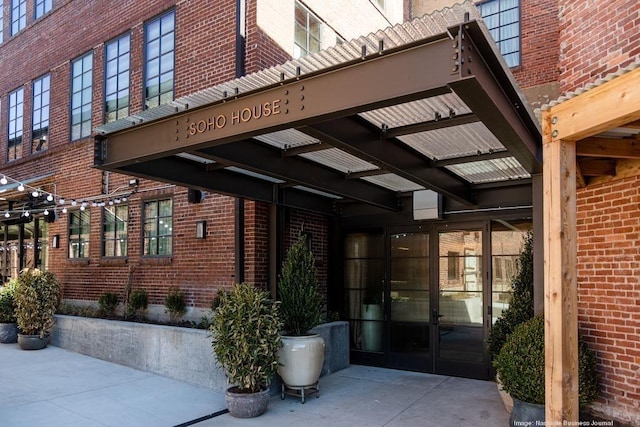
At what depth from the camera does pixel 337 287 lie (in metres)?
8.80

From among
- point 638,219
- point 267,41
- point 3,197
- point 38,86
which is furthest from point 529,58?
point 3,197

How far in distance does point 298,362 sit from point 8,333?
24.2 feet

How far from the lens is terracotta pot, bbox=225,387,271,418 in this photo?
559cm

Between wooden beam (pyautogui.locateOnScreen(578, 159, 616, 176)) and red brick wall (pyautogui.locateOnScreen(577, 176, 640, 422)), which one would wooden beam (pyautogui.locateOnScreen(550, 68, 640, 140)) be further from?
red brick wall (pyautogui.locateOnScreen(577, 176, 640, 422))

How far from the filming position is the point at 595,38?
486 cm

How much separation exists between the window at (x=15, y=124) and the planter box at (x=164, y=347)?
5.93m

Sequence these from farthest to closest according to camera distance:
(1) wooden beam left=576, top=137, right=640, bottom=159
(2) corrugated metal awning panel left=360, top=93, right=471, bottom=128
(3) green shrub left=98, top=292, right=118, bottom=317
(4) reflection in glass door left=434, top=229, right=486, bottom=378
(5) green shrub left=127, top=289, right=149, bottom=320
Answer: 1. (3) green shrub left=98, top=292, right=118, bottom=317
2. (5) green shrub left=127, top=289, right=149, bottom=320
3. (4) reflection in glass door left=434, top=229, right=486, bottom=378
4. (2) corrugated metal awning panel left=360, top=93, right=471, bottom=128
5. (1) wooden beam left=576, top=137, right=640, bottom=159

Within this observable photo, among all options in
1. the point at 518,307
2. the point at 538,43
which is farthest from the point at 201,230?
the point at 538,43

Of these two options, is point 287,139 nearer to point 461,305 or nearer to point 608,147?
point 608,147

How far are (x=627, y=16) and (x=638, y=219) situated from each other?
1.87 metres

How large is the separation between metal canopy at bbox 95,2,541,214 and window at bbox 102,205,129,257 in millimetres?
4078

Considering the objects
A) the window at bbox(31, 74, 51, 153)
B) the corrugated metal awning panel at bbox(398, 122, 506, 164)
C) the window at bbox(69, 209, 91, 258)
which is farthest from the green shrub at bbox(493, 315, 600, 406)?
the window at bbox(31, 74, 51, 153)

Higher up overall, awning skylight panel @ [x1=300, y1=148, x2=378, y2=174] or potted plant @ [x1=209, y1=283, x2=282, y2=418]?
awning skylight panel @ [x1=300, y1=148, x2=378, y2=174]

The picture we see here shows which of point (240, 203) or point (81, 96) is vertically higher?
point (81, 96)
